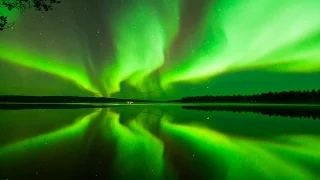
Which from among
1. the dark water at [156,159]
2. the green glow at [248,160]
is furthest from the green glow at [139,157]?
the green glow at [248,160]

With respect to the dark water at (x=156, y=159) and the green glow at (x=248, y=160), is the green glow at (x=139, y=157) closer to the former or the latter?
the dark water at (x=156, y=159)

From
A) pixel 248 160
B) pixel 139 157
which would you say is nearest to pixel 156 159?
pixel 139 157

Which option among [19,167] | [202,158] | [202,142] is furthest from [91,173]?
[202,142]

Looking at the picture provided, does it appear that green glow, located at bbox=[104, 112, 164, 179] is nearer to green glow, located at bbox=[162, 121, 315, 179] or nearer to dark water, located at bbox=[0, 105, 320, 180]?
dark water, located at bbox=[0, 105, 320, 180]

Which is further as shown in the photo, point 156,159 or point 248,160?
point 248,160

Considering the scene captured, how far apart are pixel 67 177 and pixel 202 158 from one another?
4.79m

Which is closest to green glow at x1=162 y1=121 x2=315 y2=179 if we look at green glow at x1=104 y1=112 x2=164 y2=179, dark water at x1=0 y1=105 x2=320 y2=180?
dark water at x1=0 y1=105 x2=320 y2=180

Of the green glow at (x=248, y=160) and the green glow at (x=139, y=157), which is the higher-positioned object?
the green glow at (x=139, y=157)

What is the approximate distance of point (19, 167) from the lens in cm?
877


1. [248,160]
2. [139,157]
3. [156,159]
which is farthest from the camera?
[139,157]

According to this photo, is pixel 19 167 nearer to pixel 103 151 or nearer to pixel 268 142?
pixel 103 151

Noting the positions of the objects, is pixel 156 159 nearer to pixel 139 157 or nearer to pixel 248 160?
pixel 139 157

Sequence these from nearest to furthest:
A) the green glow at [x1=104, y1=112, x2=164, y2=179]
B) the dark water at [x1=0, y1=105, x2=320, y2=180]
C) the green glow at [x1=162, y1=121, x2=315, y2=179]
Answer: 1. the dark water at [x1=0, y1=105, x2=320, y2=180]
2. the green glow at [x1=104, y1=112, x2=164, y2=179]
3. the green glow at [x1=162, y1=121, x2=315, y2=179]

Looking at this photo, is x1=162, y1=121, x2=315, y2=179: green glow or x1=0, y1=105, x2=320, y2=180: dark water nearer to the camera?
x1=0, y1=105, x2=320, y2=180: dark water
